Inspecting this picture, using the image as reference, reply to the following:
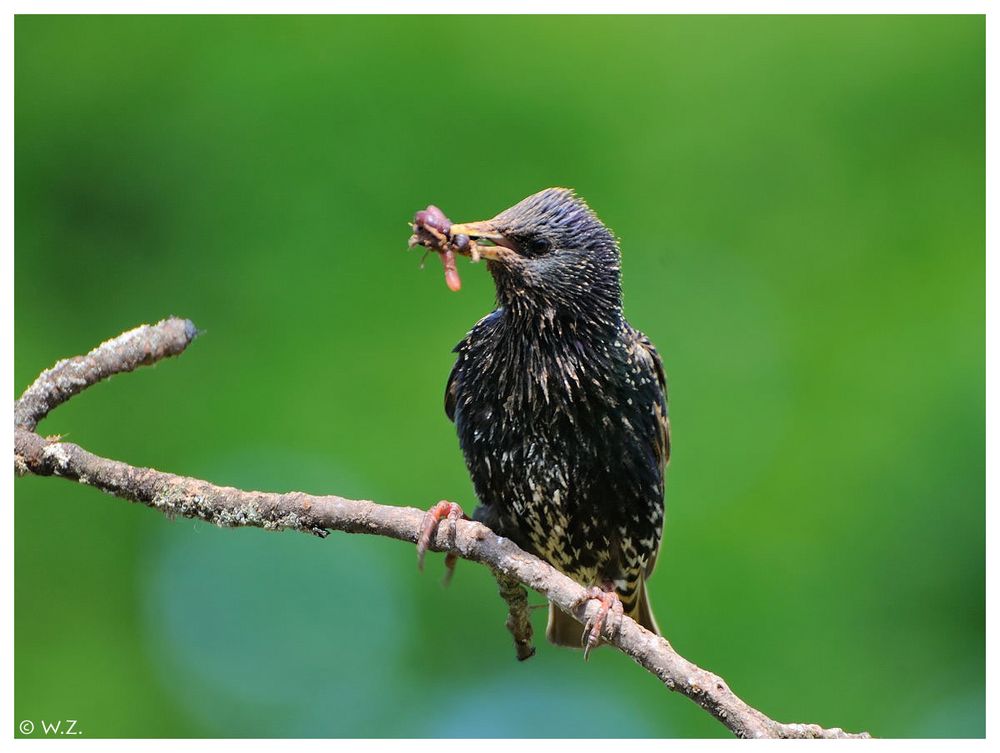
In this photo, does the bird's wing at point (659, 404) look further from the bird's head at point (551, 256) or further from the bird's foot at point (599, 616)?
the bird's foot at point (599, 616)

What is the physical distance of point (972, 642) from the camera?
6.62 metres

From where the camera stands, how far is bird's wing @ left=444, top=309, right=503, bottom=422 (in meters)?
3.87

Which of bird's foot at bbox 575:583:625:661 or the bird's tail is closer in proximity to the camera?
bird's foot at bbox 575:583:625:661

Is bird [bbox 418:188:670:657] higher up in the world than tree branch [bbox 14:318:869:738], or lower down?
higher up

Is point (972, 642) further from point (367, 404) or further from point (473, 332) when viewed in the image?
point (473, 332)

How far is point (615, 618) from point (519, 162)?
12.6 ft

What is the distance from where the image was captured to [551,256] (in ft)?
11.9

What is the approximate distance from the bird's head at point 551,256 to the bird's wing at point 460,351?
17cm

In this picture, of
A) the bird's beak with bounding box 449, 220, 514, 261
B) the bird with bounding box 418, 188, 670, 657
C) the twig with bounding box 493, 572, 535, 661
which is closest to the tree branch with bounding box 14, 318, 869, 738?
the twig with bounding box 493, 572, 535, 661

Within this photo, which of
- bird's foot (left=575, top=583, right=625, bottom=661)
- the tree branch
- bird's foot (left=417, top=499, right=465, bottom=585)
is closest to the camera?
the tree branch

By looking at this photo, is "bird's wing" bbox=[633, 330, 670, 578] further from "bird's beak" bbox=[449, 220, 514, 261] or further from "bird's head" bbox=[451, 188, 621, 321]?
"bird's beak" bbox=[449, 220, 514, 261]

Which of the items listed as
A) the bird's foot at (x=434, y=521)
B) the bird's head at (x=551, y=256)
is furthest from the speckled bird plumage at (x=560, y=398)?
the bird's foot at (x=434, y=521)

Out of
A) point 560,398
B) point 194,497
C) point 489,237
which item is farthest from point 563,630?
point 194,497

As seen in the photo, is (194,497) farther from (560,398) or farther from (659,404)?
(659,404)
